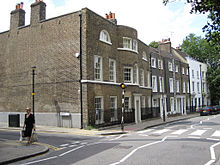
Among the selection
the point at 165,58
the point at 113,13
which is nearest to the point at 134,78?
the point at 113,13

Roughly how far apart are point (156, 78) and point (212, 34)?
23.0 metres

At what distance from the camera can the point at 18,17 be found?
23.1m

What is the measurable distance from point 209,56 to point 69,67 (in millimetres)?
46439

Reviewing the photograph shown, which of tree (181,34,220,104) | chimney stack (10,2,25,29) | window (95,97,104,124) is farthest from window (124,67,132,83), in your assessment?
tree (181,34,220,104)

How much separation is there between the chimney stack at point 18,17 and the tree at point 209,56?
1722 inches

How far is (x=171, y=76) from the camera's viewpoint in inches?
1431

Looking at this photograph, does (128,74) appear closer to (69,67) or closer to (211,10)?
(69,67)

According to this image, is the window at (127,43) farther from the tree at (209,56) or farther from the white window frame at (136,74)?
the tree at (209,56)

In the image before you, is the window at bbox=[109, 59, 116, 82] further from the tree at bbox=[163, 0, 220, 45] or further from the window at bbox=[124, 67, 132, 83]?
the tree at bbox=[163, 0, 220, 45]

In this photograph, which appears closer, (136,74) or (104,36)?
(104,36)

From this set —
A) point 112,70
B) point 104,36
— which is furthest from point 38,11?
point 112,70

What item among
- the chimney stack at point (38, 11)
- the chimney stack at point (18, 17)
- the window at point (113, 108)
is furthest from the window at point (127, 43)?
the chimney stack at point (18, 17)

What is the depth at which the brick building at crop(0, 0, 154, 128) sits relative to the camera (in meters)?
18.0

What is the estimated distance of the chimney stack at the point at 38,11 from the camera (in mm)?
21156
